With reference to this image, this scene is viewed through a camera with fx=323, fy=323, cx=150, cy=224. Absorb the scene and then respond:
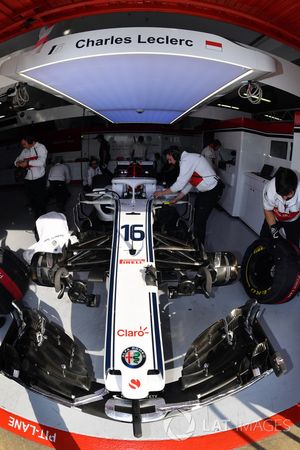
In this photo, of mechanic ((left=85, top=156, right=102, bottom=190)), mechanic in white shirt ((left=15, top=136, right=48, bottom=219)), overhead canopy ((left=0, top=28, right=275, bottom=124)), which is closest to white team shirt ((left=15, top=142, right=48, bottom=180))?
mechanic in white shirt ((left=15, top=136, right=48, bottom=219))

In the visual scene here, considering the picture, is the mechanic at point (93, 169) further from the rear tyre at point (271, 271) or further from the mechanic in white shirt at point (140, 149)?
the rear tyre at point (271, 271)

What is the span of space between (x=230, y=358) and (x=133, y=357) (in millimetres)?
645

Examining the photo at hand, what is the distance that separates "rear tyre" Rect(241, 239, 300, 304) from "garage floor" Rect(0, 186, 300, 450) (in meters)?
0.23

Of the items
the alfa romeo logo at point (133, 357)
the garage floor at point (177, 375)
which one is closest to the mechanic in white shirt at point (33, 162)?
the garage floor at point (177, 375)

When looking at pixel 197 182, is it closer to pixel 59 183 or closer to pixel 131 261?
pixel 131 261

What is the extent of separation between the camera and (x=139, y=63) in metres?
2.36

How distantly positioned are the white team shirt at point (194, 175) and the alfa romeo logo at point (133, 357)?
2.11 meters

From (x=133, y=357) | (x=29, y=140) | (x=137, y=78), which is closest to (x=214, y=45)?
(x=137, y=78)

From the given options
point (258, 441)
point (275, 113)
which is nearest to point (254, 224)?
point (275, 113)

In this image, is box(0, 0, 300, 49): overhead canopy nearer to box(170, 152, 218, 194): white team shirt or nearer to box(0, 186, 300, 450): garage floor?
box(170, 152, 218, 194): white team shirt

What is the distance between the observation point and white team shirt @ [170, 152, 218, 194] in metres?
3.81

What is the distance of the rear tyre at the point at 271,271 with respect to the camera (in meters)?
2.85

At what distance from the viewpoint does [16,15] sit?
2.44m

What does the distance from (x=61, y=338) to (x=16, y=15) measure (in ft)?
7.97
